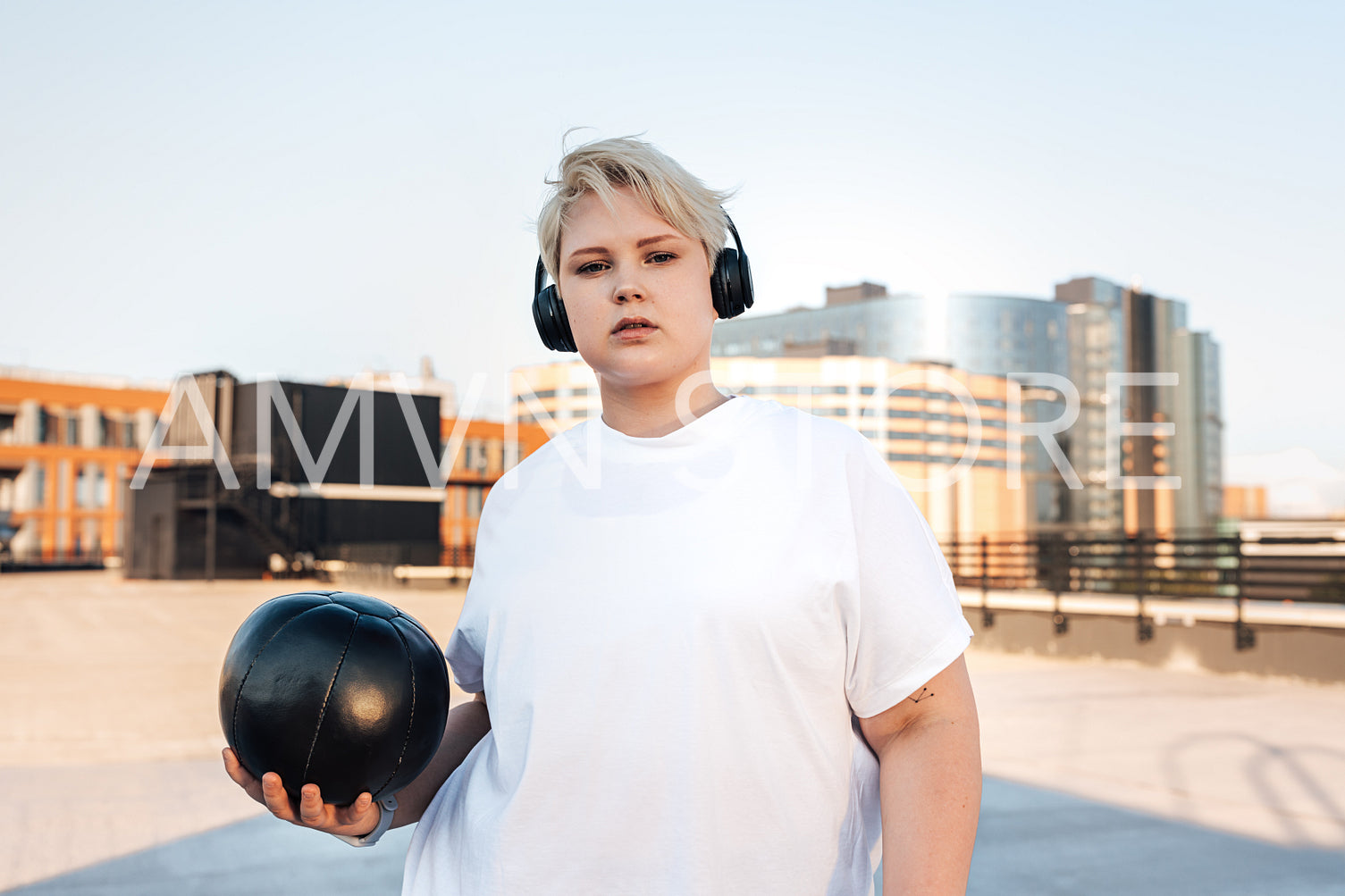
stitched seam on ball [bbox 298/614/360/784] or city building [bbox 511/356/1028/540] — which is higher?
city building [bbox 511/356/1028/540]

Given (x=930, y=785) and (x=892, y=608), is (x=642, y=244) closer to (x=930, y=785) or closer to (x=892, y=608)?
(x=892, y=608)

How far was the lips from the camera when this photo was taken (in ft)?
5.41

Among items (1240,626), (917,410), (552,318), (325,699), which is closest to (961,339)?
(917,410)

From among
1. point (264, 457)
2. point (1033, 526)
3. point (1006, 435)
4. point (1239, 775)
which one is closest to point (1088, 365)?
point (1006, 435)

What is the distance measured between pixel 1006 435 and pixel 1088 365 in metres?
12.7

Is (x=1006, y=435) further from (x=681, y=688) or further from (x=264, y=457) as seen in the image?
(x=681, y=688)

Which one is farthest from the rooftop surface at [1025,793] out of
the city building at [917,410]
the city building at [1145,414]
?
Answer: the city building at [1145,414]

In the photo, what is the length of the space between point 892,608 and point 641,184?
28.7 inches

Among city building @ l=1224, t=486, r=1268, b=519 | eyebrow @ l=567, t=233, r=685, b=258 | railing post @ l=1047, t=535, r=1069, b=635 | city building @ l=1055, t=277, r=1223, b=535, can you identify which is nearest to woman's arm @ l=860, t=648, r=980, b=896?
eyebrow @ l=567, t=233, r=685, b=258

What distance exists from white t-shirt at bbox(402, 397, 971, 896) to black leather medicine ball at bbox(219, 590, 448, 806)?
24 centimetres

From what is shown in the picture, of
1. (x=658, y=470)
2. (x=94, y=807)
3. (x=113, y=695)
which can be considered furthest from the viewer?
(x=113, y=695)

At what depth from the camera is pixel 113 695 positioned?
32.9 ft

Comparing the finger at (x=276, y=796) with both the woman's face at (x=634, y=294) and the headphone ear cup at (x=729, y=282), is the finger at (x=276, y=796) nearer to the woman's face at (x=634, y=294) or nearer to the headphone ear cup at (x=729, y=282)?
the woman's face at (x=634, y=294)

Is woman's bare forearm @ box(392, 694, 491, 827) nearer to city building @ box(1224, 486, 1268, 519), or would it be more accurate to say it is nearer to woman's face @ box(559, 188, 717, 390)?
woman's face @ box(559, 188, 717, 390)
